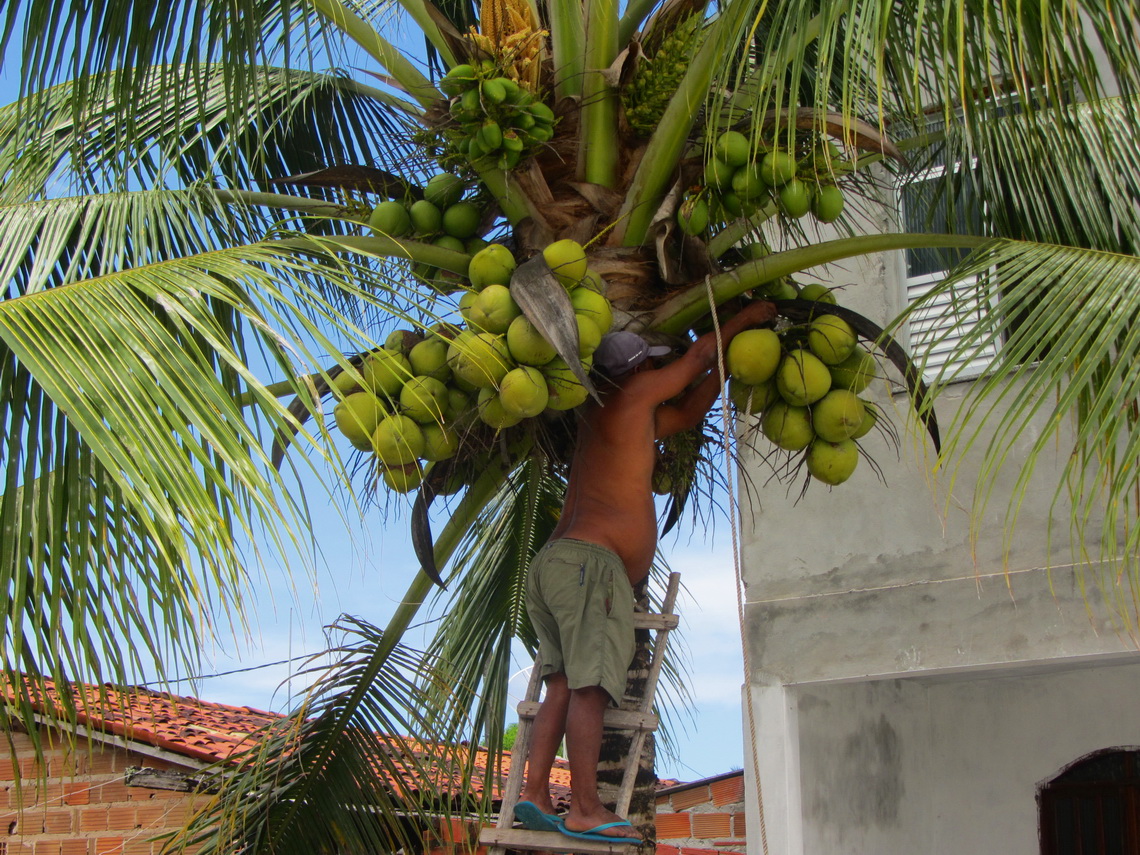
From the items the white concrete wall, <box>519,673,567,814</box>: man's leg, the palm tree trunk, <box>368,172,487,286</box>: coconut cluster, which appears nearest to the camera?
<box>519,673,567,814</box>: man's leg

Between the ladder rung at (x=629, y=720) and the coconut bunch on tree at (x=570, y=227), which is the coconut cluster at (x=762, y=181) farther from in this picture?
the ladder rung at (x=629, y=720)

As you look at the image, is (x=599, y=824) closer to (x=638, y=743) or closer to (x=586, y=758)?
(x=586, y=758)

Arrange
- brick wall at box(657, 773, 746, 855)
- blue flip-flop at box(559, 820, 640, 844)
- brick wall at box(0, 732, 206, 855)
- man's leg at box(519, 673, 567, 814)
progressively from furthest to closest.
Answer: brick wall at box(657, 773, 746, 855) < brick wall at box(0, 732, 206, 855) < man's leg at box(519, 673, 567, 814) < blue flip-flop at box(559, 820, 640, 844)

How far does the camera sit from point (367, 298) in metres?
2.69

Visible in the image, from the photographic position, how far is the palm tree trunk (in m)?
3.92

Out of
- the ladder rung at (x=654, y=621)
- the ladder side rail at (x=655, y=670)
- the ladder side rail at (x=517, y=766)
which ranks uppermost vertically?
the ladder rung at (x=654, y=621)

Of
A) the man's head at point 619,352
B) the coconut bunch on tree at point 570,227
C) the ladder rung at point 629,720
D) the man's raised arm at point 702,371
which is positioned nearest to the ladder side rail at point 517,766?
the ladder rung at point 629,720

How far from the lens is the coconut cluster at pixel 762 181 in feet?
12.0

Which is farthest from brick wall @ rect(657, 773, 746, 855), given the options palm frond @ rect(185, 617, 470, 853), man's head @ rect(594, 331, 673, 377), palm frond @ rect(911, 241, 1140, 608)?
palm frond @ rect(911, 241, 1140, 608)

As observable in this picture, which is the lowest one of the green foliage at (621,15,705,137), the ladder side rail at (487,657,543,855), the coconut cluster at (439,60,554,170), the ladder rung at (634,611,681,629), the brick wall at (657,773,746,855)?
the brick wall at (657,773,746,855)

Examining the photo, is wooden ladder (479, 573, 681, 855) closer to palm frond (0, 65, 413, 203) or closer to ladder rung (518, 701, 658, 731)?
ladder rung (518, 701, 658, 731)

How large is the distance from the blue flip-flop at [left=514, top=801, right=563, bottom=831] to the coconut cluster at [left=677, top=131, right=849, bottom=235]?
177cm

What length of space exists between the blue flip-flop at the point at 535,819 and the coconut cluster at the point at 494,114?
1870mm

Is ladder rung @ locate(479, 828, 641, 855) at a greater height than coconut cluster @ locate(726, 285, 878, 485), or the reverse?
coconut cluster @ locate(726, 285, 878, 485)
